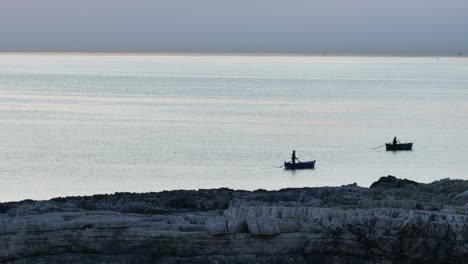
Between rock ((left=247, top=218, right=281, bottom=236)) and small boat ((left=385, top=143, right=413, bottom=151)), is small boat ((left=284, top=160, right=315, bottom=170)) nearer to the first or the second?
small boat ((left=385, top=143, right=413, bottom=151))

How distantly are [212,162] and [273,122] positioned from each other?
3518 cm

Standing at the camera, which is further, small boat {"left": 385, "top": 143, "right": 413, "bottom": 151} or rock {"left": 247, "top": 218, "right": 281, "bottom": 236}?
small boat {"left": 385, "top": 143, "right": 413, "bottom": 151}

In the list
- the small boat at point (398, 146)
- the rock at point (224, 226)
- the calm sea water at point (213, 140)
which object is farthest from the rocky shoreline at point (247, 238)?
the small boat at point (398, 146)

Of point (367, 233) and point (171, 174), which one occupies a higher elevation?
point (171, 174)

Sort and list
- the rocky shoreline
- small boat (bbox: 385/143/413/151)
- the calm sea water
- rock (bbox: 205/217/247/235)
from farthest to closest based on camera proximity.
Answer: small boat (bbox: 385/143/413/151), the calm sea water, rock (bbox: 205/217/247/235), the rocky shoreline

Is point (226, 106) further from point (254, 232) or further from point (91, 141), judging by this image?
point (254, 232)

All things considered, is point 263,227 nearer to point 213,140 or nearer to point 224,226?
point 224,226

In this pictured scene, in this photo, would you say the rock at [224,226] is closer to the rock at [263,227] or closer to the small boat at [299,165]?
the rock at [263,227]

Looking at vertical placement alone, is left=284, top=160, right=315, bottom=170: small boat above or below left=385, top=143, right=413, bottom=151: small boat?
below

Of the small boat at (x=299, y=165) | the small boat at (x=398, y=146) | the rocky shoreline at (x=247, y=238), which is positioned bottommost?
the rocky shoreline at (x=247, y=238)

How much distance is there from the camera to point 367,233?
93.6 ft

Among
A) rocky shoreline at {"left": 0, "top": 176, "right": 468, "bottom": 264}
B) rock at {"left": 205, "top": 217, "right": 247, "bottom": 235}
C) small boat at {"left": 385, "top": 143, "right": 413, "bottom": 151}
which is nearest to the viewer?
rocky shoreline at {"left": 0, "top": 176, "right": 468, "bottom": 264}

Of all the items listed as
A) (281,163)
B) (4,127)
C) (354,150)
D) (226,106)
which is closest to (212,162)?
(281,163)

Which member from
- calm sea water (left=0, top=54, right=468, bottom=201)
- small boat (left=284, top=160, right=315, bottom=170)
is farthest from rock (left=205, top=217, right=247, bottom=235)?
small boat (left=284, top=160, right=315, bottom=170)
